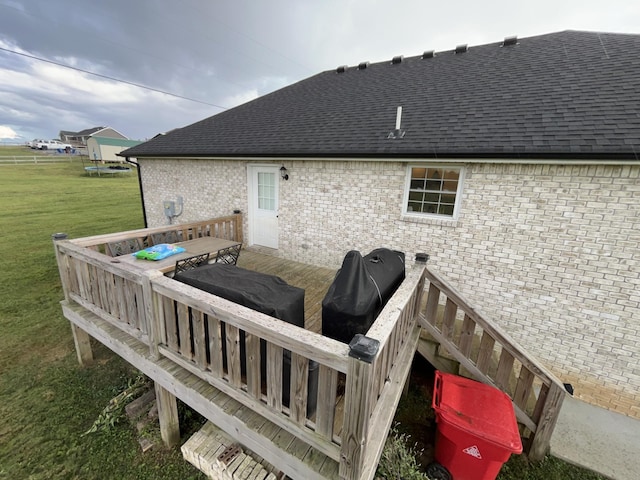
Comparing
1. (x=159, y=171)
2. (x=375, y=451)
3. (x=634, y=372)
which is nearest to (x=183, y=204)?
(x=159, y=171)

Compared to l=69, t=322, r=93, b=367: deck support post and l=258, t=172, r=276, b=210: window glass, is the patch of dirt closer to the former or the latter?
l=258, t=172, r=276, b=210: window glass

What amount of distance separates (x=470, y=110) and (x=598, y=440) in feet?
17.8

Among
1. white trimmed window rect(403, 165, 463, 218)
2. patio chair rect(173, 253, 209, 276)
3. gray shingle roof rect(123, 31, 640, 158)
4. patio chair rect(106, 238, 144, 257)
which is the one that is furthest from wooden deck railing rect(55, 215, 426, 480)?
gray shingle roof rect(123, 31, 640, 158)

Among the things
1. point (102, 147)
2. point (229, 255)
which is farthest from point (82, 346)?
point (102, 147)

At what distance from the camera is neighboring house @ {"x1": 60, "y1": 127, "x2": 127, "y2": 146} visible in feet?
181

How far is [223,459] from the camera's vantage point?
2701 mm

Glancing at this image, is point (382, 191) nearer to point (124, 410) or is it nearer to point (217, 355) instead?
point (217, 355)

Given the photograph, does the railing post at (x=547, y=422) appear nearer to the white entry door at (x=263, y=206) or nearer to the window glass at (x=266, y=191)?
the white entry door at (x=263, y=206)

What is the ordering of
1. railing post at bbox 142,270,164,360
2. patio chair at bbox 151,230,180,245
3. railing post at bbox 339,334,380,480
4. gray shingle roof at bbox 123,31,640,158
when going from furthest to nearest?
patio chair at bbox 151,230,180,245, gray shingle roof at bbox 123,31,640,158, railing post at bbox 142,270,164,360, railing post at bbox 339,334,380,480

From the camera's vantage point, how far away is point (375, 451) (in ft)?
6.85

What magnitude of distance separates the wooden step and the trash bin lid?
1.85m

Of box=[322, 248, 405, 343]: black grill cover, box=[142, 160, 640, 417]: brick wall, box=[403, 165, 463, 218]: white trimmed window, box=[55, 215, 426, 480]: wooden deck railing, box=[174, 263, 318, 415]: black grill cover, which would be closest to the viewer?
box=[55, 215, 426, 480]: wooden deck railing

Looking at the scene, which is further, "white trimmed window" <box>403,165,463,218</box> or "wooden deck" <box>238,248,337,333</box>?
"white trimmed window" <box>403,165,463,218</box>

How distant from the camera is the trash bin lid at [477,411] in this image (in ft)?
8.43
